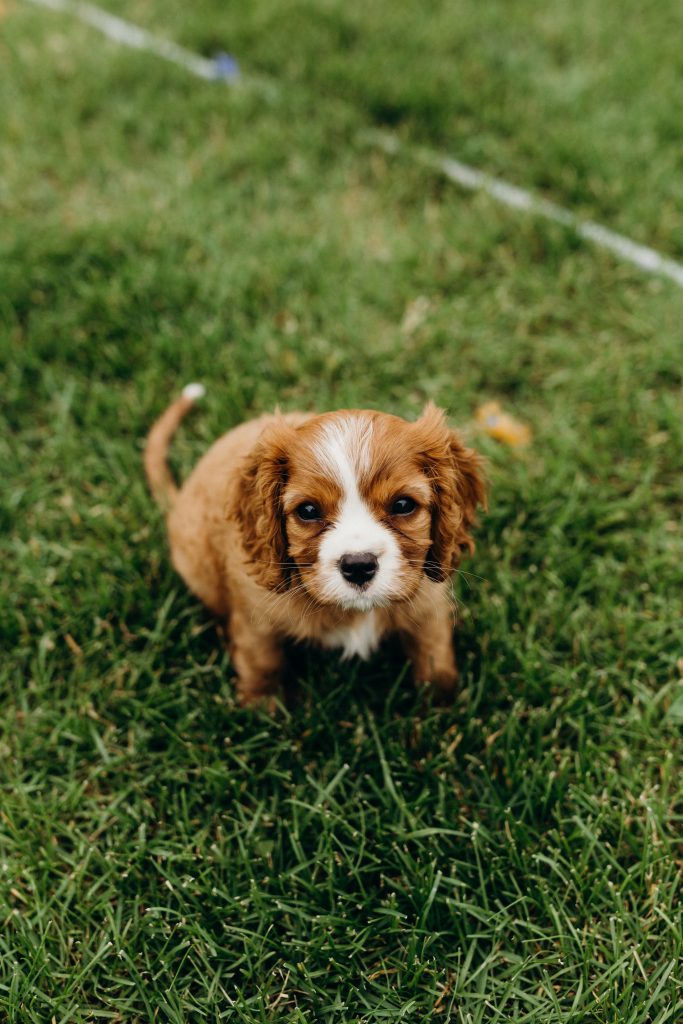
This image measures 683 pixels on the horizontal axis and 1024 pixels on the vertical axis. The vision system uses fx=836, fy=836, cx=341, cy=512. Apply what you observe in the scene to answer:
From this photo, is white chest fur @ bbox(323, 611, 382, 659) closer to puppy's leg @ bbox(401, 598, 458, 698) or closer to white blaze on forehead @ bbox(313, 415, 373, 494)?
puppy's leg @ bbox(401, 598, 458, 698)

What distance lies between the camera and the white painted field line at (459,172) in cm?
421

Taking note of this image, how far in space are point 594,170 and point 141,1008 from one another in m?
4.38

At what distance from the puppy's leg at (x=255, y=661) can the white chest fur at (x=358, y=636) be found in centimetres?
18

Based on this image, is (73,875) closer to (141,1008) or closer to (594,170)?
(141,1008)

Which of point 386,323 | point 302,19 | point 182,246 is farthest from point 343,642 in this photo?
point 302,19

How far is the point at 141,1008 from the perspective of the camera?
7.52 ft

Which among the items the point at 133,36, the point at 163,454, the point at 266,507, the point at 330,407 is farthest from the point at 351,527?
the point at 133,36

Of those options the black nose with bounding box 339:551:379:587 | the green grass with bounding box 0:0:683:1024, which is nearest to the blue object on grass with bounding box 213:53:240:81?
the green grass with bounding box 0:0:683:1024

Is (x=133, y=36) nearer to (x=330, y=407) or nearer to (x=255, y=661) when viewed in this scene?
(x=330, y=407)

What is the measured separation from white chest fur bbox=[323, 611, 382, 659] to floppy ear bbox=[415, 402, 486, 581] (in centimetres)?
28

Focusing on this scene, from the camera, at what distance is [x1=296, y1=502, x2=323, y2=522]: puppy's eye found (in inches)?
85.7

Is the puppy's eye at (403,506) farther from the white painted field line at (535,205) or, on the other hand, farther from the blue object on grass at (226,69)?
the blue object on grass at (226,69)

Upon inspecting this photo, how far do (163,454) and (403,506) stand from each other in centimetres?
133

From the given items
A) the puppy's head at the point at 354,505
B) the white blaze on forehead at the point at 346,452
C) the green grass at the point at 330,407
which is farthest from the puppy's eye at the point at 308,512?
the green grass at the point at 330,407
